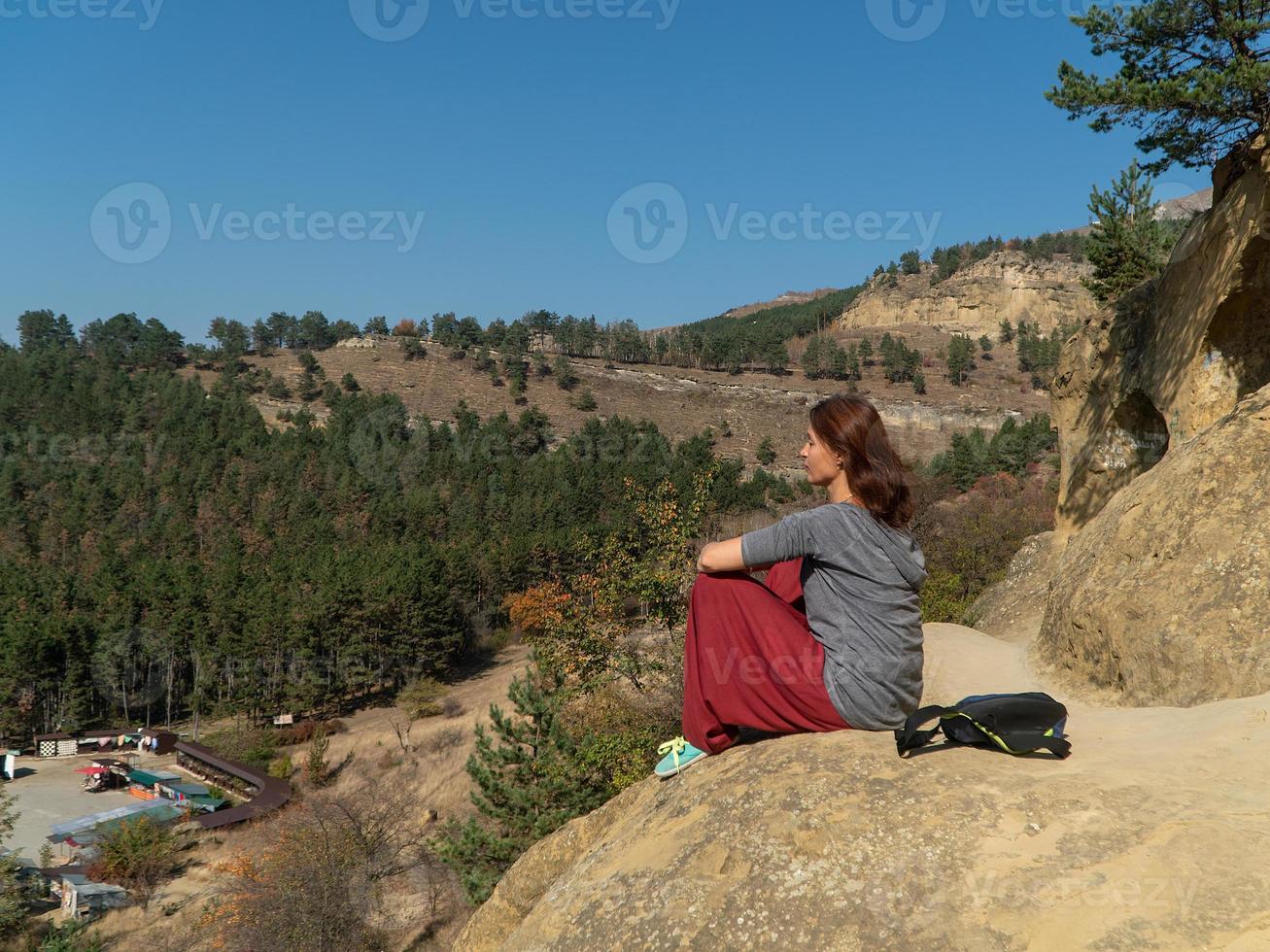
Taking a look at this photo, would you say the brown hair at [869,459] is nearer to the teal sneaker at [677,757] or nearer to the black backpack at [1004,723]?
the black backpack at [1004,723]

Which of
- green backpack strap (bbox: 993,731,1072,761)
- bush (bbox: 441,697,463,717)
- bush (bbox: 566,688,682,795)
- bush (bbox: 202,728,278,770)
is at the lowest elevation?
bush (bbox: 202,728,278,770)

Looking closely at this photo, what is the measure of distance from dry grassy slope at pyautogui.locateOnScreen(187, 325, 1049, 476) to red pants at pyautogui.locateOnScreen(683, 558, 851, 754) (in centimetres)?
7154

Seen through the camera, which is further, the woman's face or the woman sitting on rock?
the woman's face

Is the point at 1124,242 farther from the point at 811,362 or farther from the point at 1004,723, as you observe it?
the point at 811,362

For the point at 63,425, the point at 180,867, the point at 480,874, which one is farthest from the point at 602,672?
the point at 63,425

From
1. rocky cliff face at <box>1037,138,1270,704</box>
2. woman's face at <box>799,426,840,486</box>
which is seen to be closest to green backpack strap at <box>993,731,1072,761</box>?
woman's face at <box>799,426,840,486</box>

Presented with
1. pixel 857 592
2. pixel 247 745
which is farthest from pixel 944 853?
pixel 247 745

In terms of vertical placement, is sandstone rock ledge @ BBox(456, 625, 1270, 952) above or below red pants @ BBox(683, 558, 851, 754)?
below

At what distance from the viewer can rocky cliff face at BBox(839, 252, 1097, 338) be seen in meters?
132

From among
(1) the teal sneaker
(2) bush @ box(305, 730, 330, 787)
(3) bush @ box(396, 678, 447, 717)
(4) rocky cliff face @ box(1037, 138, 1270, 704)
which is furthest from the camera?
(3) bush @ box(396, 678, 447, 717)

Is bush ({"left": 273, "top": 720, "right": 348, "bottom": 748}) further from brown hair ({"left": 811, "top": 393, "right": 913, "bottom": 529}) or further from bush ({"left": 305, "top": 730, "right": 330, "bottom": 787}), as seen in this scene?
brown hair ({"left": 811, "top": 393, "right": 913, "bottom": 529})

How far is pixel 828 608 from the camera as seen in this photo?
3682 millimetres

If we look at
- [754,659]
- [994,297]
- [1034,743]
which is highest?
[994,297]

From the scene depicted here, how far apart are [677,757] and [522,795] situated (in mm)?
14729
